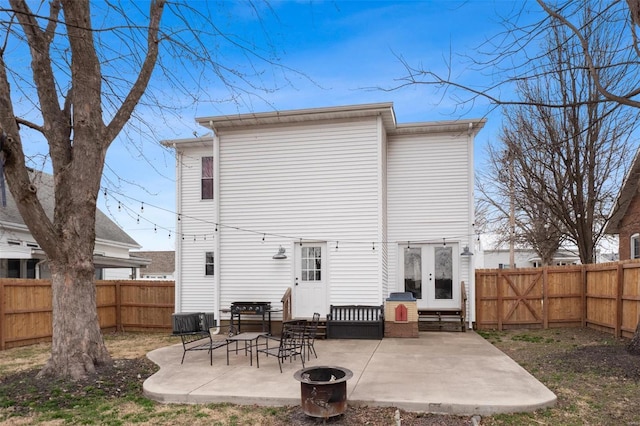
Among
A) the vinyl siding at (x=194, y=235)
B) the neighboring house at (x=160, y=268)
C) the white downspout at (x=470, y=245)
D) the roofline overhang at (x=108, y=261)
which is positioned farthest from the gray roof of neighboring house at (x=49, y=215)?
the neighboring house at (x=160, y=268)

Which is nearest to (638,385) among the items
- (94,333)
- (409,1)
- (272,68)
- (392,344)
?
(392,344)

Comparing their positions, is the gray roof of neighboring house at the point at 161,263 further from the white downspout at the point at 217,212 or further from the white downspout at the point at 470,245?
the white downspout at the point at 470,245

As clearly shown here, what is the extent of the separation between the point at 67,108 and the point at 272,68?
4.24m

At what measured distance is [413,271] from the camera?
13391 millimetres

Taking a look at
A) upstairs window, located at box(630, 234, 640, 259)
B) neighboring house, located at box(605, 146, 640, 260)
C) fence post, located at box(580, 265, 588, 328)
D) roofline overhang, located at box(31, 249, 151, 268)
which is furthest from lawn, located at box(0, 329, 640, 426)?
upstairs window, located at box(630, 234, 640, 259)

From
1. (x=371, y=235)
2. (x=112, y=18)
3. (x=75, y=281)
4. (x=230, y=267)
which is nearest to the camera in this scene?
(x=112, y=18)

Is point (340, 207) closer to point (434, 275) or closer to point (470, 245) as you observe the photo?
point (434, 275)

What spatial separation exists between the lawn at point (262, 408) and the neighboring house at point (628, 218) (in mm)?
9386

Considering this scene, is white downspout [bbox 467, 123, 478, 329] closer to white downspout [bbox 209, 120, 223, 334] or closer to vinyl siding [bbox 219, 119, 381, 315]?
vinyl siding [bbox 219, 119, 381, 315]

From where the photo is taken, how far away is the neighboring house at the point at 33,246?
49.0 feet

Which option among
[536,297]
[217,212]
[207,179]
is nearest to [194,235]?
[207,179]

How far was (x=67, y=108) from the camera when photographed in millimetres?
7859

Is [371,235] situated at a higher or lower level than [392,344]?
higher

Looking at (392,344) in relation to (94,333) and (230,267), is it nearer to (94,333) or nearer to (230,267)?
(230,267)
